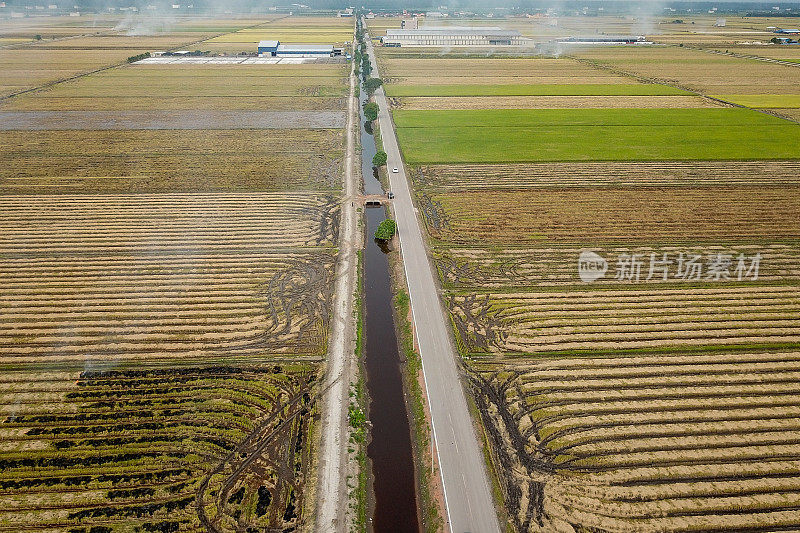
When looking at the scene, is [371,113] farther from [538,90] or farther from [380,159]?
[538,90]

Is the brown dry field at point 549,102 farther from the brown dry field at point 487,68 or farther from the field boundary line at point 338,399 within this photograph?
the field boundary line at point 338,399

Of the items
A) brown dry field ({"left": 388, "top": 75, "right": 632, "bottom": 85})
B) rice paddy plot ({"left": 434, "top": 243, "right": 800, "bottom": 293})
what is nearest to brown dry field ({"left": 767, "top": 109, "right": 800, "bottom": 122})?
brown dry field ({"left": 388, "top": 75, "right": 632, "bottom": 85})

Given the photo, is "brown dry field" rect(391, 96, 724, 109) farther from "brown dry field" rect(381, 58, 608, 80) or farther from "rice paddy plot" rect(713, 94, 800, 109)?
"brown dry field" rect(381, 58, 608, 80)

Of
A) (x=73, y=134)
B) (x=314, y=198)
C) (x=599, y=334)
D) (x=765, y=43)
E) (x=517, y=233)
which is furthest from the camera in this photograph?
(x=765, y=43)

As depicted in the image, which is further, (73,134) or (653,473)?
(73,134)

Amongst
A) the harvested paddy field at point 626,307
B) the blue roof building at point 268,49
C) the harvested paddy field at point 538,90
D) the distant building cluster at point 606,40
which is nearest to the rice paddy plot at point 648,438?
the harvested paddy field at point 626,307

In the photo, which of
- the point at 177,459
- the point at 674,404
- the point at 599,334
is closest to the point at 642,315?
the point at 599,334

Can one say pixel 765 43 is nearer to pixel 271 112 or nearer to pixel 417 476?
pixel 271 112
